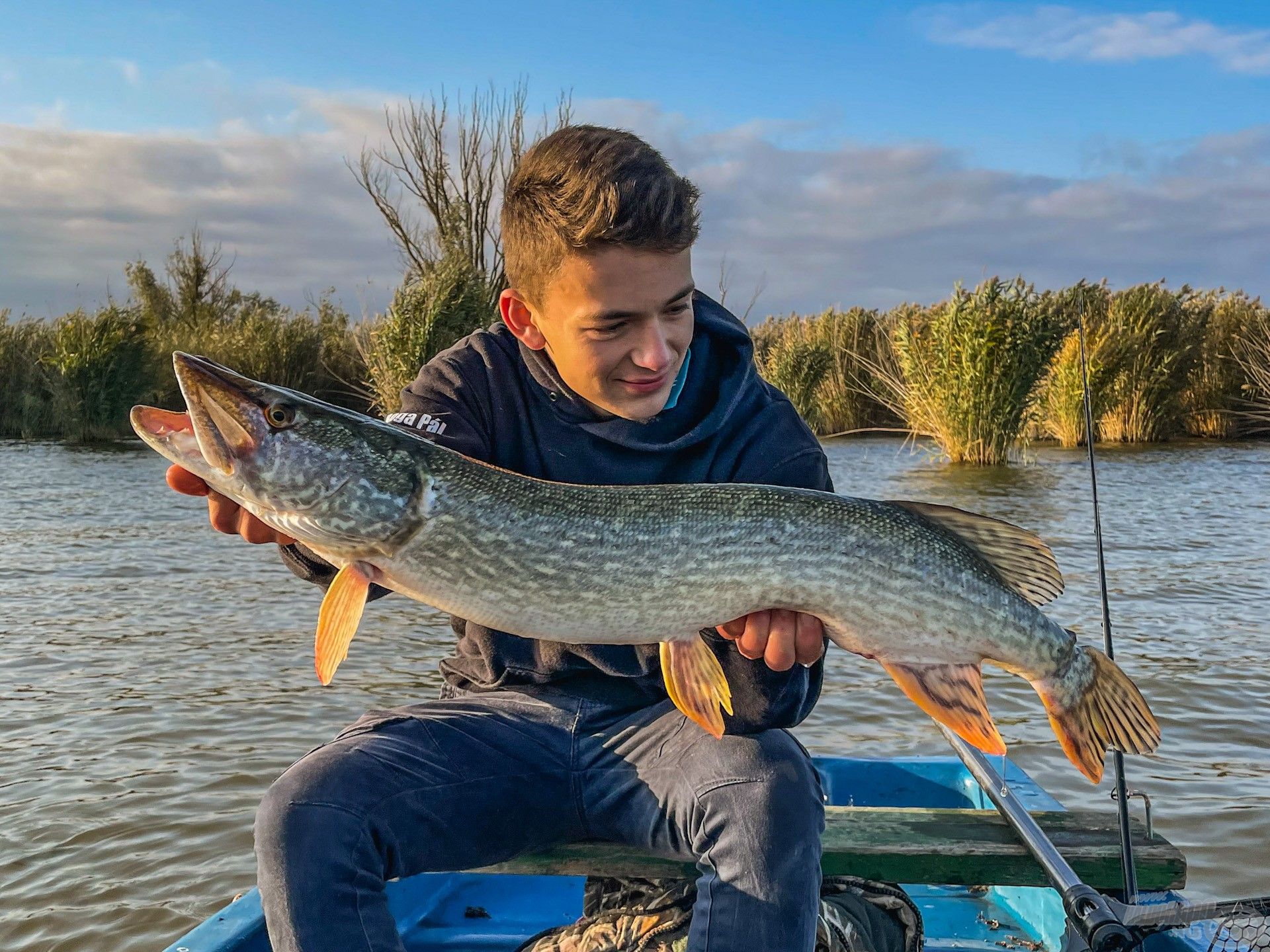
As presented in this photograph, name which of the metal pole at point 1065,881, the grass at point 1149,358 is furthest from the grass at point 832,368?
the metal pole at point 1065,881

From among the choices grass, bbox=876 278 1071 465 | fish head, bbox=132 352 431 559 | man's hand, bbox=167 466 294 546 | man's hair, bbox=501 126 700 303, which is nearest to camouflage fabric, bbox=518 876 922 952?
fish head, bbox=132 352 431 559

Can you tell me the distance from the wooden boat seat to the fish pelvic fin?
1.07ft

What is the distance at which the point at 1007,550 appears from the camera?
2242mm

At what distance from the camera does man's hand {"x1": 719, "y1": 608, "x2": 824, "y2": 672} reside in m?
2.11

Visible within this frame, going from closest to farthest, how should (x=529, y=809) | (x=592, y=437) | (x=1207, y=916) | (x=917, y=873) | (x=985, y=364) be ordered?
(x=1207, y=916) < (x=529, y=809) < (x=917, y=873) < (x=592, y=437) < (x=985, y=364)

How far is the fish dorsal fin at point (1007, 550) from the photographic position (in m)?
2.22

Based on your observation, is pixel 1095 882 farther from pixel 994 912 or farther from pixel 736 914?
pixel 736 914

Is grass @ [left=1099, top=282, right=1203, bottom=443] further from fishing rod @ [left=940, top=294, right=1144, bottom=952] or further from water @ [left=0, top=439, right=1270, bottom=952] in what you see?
fishing rod @ [left=940, top=294, right=1144, bottom=952]

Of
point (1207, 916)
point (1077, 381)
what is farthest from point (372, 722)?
point (1077, 381)

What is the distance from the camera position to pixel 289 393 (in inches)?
80.7

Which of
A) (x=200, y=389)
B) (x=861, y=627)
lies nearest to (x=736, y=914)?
(x=861, y=627)

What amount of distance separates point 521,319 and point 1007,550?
1202mm

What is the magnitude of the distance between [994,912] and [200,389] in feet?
8.02

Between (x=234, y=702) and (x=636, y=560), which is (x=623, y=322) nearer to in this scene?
(x=636, y=560)
